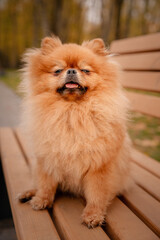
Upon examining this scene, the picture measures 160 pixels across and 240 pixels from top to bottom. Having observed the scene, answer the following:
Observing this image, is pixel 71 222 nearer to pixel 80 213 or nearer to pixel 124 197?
pixel 80 213

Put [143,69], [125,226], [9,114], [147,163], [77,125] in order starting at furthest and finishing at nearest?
1. [9,114]
2. [143,69]
3. [147,163]
4. [77,125]
5. [125,226]

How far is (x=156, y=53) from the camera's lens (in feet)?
7.82

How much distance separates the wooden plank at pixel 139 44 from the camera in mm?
2417

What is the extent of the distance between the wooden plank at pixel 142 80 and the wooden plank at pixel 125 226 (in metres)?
1.30

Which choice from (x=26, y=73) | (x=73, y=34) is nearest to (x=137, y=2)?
(x=73, y=34)

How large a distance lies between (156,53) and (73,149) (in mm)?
1450

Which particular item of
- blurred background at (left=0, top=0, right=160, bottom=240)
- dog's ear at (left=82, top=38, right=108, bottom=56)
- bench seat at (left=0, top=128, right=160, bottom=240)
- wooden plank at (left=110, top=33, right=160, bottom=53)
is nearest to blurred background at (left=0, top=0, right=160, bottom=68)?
blurred background at (left=0, top=0, right=160, bottom=240)

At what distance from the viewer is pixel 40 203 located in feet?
5.16

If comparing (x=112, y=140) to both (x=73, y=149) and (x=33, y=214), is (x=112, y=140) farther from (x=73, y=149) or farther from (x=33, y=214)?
(x=33, y=214)

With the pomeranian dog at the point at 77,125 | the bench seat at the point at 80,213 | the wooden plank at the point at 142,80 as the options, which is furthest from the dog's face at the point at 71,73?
the bench seat at the point at 80,213

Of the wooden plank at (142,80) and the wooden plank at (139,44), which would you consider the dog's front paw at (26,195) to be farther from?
the wooden plank at (139,44)

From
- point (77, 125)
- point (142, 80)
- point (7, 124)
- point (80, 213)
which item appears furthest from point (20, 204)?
point (7, 124)

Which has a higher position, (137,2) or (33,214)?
(137,2)

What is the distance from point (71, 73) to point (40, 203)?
936mm
